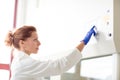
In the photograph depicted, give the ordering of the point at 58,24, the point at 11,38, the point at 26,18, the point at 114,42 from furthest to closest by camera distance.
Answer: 1. the point at 26,18
2. the point at 58,24
3. the point at 11,38
4. the point at 114,42

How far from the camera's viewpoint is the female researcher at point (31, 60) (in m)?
1.14

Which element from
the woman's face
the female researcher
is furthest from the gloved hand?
the woman's face

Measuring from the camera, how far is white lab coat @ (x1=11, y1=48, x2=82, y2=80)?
3.73 feet

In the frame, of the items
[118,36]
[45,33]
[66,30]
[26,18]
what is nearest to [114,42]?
[118,36]

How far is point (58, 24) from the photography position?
5.02ft

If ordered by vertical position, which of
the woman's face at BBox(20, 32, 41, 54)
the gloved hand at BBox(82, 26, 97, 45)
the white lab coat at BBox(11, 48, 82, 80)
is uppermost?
the gloved hand at BBox(82, 26, 97, 45)

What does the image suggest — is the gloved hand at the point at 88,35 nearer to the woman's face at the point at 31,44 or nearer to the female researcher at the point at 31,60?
the female researcher at the point at 31,60

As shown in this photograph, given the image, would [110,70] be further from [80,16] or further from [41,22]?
[41,22]

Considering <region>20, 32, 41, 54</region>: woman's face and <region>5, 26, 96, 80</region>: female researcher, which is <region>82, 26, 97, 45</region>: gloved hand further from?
<region>20, 32, 41, 54</region>: woman's face

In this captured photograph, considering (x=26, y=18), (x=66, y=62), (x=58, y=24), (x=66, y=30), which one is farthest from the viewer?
(x=26, y=18)

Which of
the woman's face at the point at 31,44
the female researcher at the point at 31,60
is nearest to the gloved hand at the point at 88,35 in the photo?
the female researcher at the point at 31,60

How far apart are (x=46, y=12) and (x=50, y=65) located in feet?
2.27

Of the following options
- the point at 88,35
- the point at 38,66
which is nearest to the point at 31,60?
the point at 38,66

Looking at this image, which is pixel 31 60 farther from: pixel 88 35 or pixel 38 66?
pixel 88 35
